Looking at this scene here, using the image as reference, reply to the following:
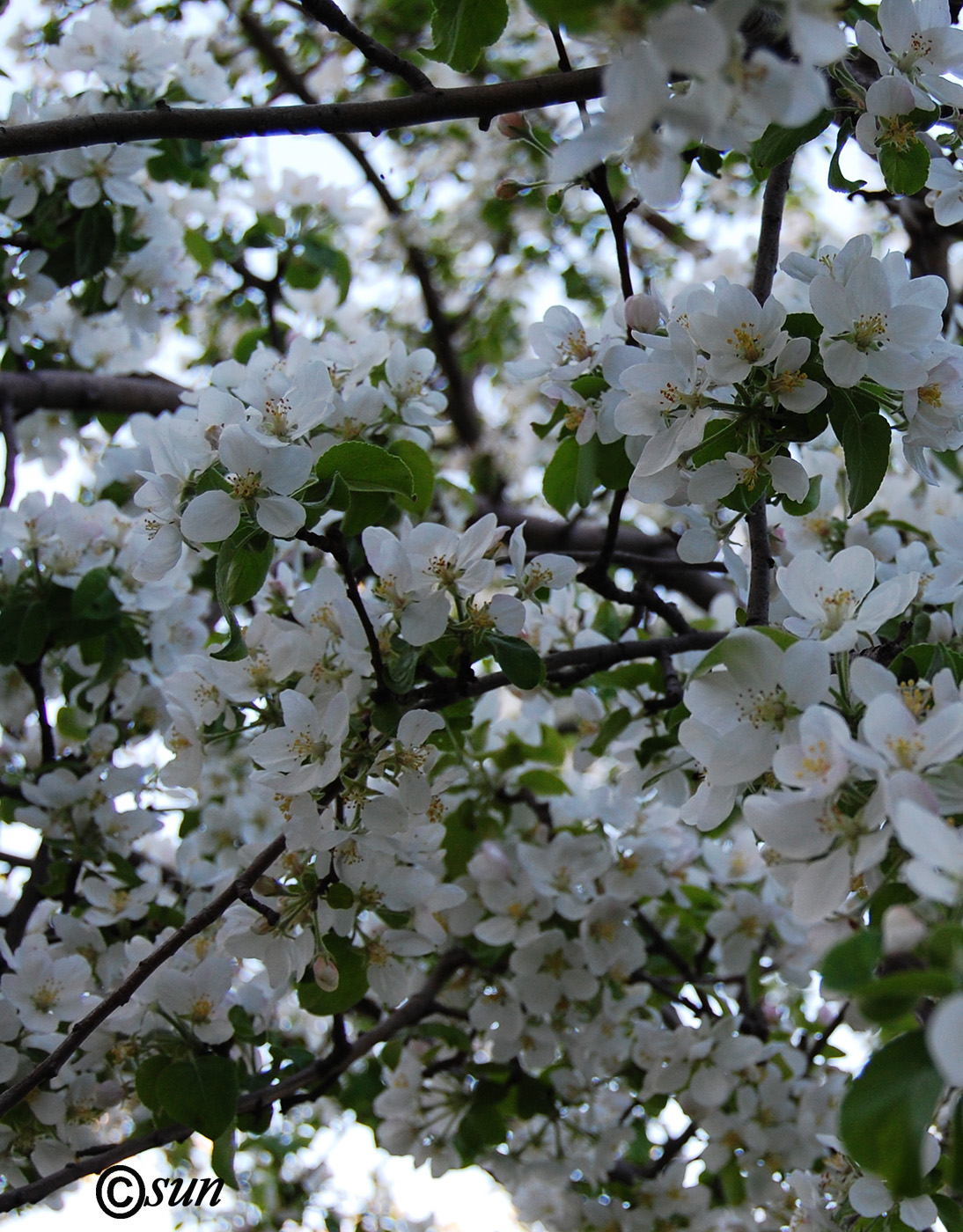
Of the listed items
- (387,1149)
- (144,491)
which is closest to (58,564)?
(144,491)

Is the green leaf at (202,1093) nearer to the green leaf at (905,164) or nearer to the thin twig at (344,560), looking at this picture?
the thin twig at (344,560)

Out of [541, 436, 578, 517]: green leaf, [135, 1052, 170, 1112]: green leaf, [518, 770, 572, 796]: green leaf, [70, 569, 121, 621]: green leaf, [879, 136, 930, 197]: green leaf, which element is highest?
[70, 569, 121, 621]: green leaf

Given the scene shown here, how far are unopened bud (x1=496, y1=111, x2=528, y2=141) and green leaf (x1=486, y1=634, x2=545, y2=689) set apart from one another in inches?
26.3

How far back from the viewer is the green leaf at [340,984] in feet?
4.42

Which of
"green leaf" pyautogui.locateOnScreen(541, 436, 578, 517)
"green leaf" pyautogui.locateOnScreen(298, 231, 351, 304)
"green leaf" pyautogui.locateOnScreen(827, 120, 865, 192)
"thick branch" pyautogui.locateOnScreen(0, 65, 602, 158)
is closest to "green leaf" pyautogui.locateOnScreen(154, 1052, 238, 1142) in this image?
"green leaf" pyautogui.locateOnScreen(541, 436, 578, 517)

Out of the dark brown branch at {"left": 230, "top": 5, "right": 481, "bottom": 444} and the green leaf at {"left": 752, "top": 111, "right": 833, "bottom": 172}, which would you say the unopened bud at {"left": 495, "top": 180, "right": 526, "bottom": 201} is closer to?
the green leaf at {"left": 752, "top": 111, "right": 833, "bottom": 172}

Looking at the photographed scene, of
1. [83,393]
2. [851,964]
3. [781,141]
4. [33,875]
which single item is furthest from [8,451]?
[851,964]

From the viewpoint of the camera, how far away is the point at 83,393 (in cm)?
236

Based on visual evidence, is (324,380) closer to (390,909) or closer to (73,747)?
(390,909)

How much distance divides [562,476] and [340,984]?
0.71m

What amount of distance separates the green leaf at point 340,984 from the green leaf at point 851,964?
29.9 inches

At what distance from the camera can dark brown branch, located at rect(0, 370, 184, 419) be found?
7.45 ft

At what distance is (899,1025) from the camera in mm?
1452

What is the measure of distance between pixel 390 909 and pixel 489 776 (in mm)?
529
